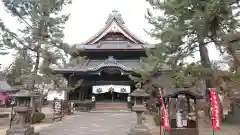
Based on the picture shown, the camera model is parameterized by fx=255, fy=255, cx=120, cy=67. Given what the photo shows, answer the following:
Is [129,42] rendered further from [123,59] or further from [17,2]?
[17,2]

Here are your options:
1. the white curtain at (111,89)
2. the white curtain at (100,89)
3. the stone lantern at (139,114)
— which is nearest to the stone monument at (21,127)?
the stone lantern at (139,114)

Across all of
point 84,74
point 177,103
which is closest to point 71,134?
point 177,103

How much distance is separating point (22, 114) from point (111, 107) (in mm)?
18148

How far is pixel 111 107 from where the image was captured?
100 ft

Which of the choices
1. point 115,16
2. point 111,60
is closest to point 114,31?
point 115,16

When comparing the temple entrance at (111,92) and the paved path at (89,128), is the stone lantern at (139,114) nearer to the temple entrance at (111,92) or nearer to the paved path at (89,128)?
the paved path at (89,128)

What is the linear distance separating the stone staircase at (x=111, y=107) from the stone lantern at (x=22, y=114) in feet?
55.2

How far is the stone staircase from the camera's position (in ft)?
98.1

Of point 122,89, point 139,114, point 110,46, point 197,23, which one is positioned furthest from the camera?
point 110,46

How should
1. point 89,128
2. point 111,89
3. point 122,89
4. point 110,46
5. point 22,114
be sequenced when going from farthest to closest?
point 110,46
point 122,89
point 111,89
point 89,128
point 22,114

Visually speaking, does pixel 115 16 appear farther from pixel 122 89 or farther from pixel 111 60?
pixel 122 89

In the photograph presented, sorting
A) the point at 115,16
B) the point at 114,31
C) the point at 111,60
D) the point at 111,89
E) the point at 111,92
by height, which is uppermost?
the point at 115,16

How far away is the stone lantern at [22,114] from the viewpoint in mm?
12562

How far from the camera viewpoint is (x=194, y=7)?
10.6m
